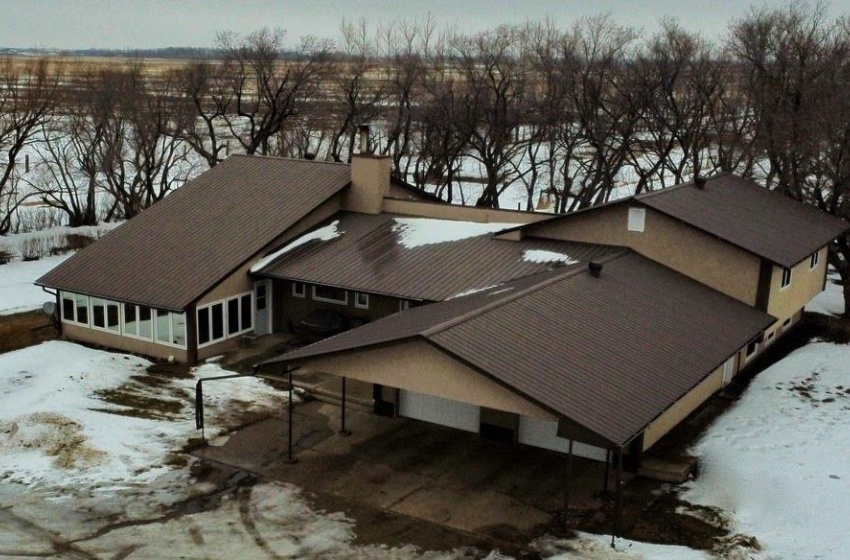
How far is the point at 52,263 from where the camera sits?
39844 mm

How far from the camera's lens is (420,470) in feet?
60.7

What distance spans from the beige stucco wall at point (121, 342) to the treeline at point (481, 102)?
1929 centimetres

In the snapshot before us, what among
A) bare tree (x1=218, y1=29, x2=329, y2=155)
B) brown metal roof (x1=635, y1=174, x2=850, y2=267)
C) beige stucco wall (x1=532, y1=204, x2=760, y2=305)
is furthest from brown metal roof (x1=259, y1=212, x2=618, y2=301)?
bare tree (x1=218, y1=29, x2=329, y2=155)

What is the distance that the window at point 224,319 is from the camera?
84.8 feet

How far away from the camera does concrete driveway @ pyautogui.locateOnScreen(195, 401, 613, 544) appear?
1658 centimetres

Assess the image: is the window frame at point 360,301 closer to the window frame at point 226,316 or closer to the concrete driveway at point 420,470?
the window frame at point 226,316

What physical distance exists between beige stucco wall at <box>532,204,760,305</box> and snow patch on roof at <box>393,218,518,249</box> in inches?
150

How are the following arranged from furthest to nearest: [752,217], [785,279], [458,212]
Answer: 1. [458,212]
2. [752,217]
3. [785,279]

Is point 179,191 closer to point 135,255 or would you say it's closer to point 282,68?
point 135,255

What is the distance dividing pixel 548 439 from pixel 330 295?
34.6ft

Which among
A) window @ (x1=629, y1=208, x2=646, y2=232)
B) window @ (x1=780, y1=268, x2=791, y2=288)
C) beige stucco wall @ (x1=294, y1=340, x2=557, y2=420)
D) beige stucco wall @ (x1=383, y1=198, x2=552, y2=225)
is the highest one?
window @ (x1=629, y1=208, x2=646, y2=232)

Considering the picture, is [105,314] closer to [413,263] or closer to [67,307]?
[67,307]

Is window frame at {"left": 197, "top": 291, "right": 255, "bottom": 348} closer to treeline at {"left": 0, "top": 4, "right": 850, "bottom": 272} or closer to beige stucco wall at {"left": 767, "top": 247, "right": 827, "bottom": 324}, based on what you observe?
beige stucco wall at {"left": 767, "top": 247, "right": 827, "bottom": 324}

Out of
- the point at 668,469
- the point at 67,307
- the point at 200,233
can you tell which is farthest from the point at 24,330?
the point at 668,469
